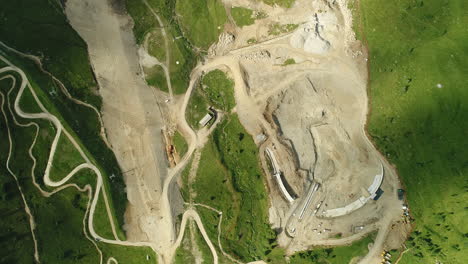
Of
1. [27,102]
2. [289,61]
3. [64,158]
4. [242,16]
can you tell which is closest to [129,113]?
[64,158]

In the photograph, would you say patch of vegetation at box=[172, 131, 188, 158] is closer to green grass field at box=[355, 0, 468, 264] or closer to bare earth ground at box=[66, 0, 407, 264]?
bare earth ground at box=[66, 0, 407, 264]

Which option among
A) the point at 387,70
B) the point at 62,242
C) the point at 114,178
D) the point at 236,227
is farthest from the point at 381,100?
the point at 62,242

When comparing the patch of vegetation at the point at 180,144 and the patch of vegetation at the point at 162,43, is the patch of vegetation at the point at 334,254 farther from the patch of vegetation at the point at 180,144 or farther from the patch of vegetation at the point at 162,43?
the patch of vegetation at the point at 162,43

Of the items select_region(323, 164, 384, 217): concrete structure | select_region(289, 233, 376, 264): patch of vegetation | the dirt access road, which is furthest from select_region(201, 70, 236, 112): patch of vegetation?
select_region(289, 233, 376, 264): patch of vegetation

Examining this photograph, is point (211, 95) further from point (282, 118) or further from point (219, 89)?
point (282, 118)

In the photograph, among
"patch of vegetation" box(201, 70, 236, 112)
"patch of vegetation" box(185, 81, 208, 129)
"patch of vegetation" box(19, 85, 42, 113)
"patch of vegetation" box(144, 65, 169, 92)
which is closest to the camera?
"patch of vegetation" box(19, 85, 42, 113)

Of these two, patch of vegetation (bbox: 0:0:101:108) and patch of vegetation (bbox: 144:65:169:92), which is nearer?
patch of vegetation (bbox: 0:0:101:108)

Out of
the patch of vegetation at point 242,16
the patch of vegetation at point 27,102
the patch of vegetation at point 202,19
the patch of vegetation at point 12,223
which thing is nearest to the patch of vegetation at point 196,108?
the patch of vegetation at point 202,19
